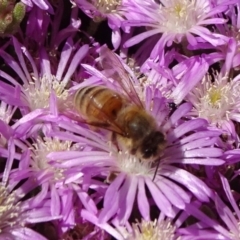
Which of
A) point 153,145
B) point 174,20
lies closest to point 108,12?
point 174,20

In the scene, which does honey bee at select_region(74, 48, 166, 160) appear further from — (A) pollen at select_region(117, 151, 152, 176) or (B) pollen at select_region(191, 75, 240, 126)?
(B) pollen at select_region(191, 75, 240, 126)

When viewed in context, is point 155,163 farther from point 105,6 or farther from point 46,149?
point 105,6

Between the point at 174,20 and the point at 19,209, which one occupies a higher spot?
the point at 174,20

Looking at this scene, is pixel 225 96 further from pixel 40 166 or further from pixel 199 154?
pixel 40 166

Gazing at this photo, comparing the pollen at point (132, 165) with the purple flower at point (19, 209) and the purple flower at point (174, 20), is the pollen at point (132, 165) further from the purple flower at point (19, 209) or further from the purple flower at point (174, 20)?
the purple flower at point (174, 20)

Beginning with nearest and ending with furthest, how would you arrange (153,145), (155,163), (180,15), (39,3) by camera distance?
(153,145) < (155,163) < (39,3) < (180,15)

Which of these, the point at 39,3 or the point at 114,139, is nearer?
the point at 114,139

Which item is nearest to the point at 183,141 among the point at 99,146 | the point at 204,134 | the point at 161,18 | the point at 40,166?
the point at 204,134

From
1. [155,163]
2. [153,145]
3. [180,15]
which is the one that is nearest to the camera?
[153,145]

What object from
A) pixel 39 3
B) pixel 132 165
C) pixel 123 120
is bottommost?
pixel 132 165
